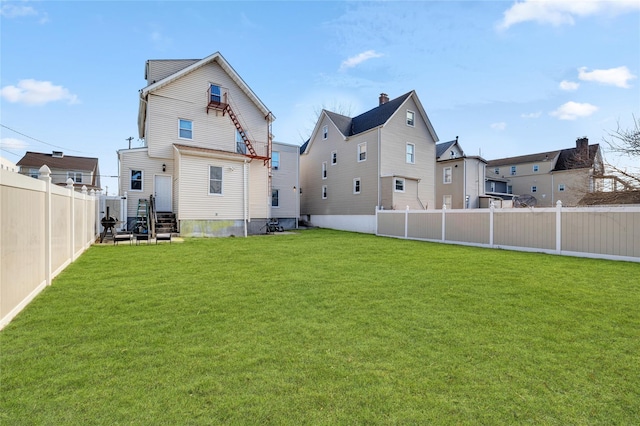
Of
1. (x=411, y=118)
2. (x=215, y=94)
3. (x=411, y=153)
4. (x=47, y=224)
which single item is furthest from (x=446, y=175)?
(x=47, y=224)

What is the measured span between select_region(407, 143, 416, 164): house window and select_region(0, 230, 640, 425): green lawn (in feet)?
54.3

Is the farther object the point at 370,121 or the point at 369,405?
the point at 370,121

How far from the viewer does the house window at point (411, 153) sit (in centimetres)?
2167

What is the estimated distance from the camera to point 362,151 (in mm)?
21250

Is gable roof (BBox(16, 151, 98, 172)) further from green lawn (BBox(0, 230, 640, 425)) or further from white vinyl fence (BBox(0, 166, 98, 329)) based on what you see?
green lawn (BBox(0, 230, 640, 425))

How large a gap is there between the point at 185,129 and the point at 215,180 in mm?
3667

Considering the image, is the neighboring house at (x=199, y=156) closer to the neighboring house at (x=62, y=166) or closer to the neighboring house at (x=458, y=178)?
the neighboring house at (x=458, y=178)

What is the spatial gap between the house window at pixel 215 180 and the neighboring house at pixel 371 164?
32.1 feet

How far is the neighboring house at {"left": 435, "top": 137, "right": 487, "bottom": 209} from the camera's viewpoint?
26.0 metres

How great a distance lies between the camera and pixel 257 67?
67.4 ft

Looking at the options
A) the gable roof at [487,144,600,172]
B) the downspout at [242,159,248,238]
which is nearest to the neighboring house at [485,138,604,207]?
the gable roof at [487,144,600,172]

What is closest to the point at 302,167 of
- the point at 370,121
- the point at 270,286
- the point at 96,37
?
the point at 370,121

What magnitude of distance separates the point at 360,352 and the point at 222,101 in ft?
57.7

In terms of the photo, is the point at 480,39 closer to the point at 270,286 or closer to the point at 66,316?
the point at 270,286
